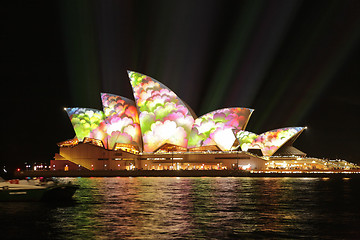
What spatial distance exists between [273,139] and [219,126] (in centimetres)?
961

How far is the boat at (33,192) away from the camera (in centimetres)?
3028

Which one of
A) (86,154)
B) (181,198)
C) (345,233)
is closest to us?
(345,233)

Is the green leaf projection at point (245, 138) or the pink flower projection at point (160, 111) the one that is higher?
the pink flower projection at point (160, 111)

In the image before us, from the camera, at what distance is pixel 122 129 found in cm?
7925

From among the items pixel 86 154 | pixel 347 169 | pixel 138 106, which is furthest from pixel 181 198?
pixel 347 169

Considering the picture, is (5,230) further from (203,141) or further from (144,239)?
(203,141)

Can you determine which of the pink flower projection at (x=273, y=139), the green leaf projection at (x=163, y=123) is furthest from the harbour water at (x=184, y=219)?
the pink flower projection at (x=273, y=139)

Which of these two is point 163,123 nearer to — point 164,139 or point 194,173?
point 164,139

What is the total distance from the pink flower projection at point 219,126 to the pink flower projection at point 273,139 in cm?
398

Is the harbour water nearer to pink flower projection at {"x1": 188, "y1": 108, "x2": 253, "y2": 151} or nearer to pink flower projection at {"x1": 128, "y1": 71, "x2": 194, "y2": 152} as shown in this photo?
pink flower projection at {"x1": 128, "y1": 71, "x2": 194, "y2": 152}

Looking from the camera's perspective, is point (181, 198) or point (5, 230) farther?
point (181, 198)

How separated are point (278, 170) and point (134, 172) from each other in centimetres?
2486

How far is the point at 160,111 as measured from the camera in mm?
75062

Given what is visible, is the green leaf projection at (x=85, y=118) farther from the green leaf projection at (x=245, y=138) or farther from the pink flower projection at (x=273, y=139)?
the pink flower projection at (x=273, y=139)
